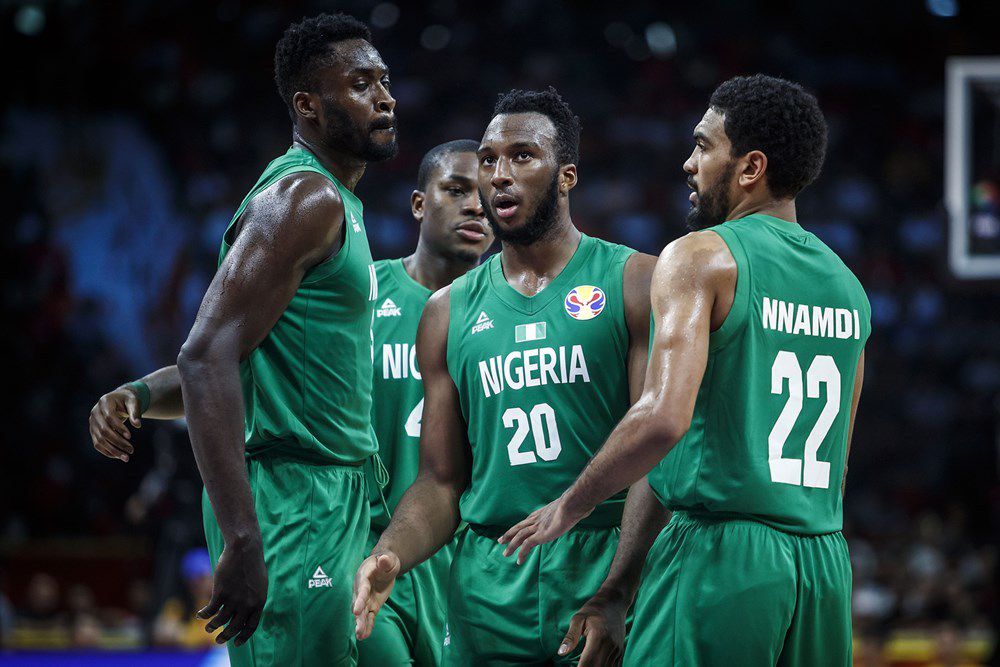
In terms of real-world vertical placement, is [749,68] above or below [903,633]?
above

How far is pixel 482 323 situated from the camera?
3.79 m

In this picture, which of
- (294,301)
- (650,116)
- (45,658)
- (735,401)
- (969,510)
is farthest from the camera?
(650,116)

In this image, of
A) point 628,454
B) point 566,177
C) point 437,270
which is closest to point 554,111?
point 566,177

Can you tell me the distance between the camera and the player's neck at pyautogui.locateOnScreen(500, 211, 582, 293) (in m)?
3.82

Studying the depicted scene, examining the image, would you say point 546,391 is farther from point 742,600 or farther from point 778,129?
point 778,129

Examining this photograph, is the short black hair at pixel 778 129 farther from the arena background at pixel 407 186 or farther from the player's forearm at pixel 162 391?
the arena background at pixel 407 186

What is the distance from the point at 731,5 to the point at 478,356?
13826 mm

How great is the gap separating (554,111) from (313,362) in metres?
1.25

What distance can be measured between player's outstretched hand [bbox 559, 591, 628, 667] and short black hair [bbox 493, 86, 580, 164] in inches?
59.4

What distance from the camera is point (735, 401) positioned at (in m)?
3.09

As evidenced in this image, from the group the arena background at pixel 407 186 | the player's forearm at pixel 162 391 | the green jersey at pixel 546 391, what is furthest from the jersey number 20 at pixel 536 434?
the arena background at pixel 407 186

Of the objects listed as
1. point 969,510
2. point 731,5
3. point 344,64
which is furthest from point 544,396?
point 731,5

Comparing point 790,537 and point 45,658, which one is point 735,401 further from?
point 45,658

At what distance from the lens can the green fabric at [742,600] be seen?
3020 mm
